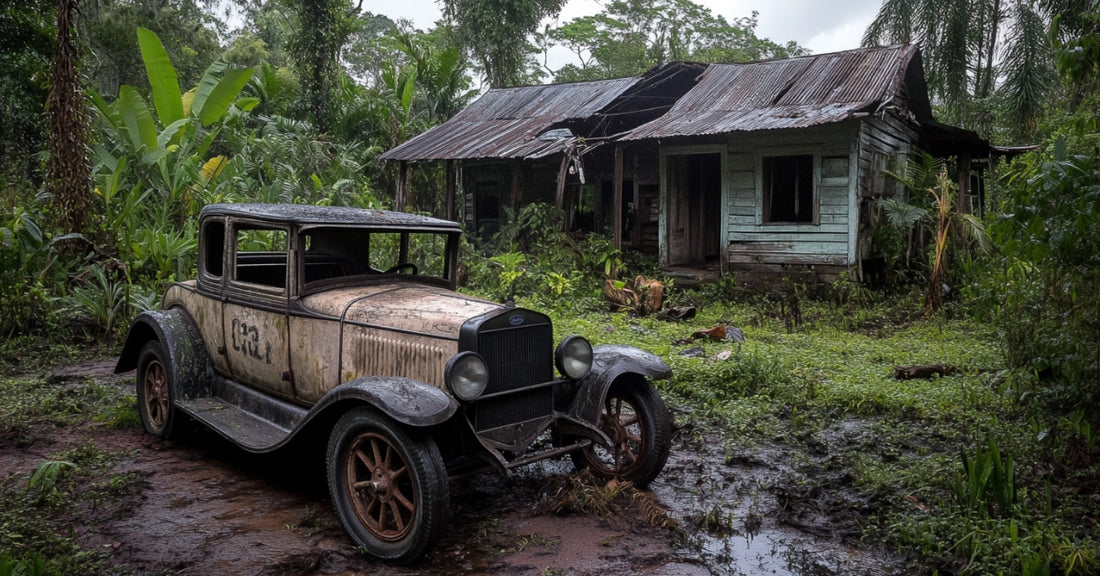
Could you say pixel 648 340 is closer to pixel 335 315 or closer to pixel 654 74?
pixel 335 315

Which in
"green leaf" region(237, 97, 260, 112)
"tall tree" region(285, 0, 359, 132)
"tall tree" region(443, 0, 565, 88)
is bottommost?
"green leaf" region(237, 97, 260, 112)

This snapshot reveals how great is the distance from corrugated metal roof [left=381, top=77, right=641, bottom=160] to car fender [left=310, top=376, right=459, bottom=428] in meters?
A: 9.27

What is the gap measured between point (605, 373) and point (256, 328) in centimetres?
233

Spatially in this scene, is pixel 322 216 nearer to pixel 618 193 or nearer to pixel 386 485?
pixel 386 485

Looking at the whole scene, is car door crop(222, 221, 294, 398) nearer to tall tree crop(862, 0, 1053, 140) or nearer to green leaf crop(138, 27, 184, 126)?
green leaf crop(138, 27, 184, 126)

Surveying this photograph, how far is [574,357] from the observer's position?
4.38 meters

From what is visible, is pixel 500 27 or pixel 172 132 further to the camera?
pixel 500 27

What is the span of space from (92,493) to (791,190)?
11.3m

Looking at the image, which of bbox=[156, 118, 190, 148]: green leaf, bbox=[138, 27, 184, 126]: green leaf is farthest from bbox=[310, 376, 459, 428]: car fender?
bbox=[138, 27, 184, 126]: green leaf

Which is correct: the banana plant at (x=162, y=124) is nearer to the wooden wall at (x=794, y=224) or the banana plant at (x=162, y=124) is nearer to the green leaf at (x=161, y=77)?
the green leaf at (x=161, y=77)

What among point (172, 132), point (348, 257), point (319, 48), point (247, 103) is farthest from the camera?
point (319, 48)

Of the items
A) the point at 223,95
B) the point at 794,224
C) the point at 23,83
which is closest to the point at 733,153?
the point at 794,224

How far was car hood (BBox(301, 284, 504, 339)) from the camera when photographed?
4.07 metres

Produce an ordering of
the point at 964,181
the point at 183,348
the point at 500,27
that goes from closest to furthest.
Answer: the point at 183,348
the point at 964,181
the point at 500,27
